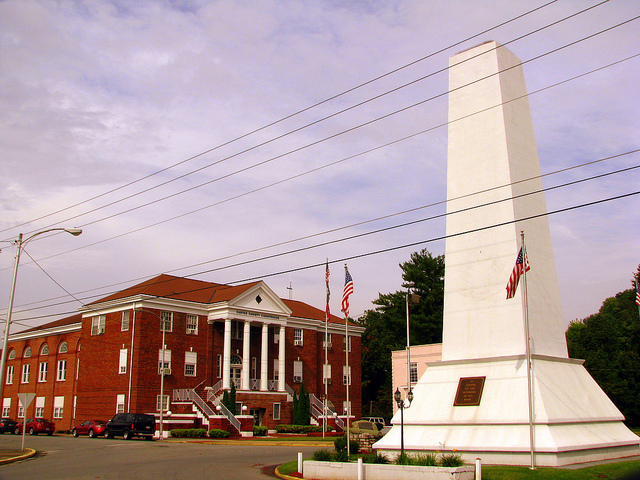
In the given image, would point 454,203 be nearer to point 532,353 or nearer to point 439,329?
point 532,353

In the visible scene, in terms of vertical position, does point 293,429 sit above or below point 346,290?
below

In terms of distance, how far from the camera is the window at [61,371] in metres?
56.1

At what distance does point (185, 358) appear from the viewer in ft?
160

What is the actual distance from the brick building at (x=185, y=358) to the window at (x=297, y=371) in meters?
0.09

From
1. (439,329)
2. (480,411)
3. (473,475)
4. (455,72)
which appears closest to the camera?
(473,475)

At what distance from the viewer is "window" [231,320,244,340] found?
53.0 m

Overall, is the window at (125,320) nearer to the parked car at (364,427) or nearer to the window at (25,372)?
the parked car at (364,427)

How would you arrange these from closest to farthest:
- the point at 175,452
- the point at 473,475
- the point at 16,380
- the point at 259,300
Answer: the point at 473,475
the point at 175,452
the point at 259,300
the point at 16,380

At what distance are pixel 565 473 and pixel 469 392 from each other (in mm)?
4859

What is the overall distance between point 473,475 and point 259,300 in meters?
38.7

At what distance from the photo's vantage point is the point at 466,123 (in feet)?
76.1

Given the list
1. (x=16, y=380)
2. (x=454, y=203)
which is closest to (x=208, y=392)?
(x=16, y=380)

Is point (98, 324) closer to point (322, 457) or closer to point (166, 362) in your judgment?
point (166, 362)

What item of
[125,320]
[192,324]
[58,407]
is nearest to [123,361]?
[125,320]
